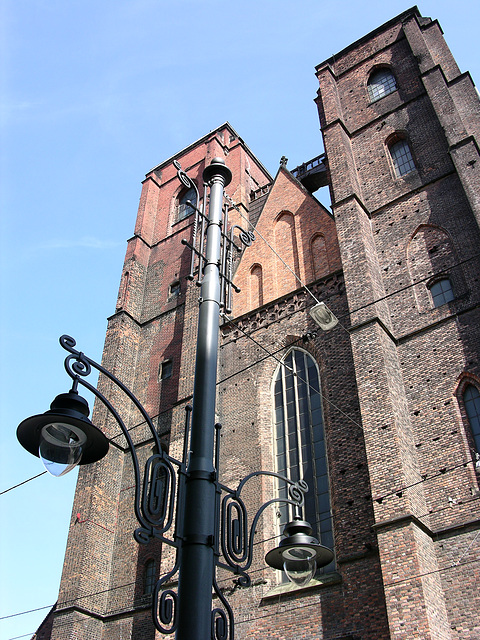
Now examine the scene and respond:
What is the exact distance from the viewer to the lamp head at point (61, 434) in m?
4.28

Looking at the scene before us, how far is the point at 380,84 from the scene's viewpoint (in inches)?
821

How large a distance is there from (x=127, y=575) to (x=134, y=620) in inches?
54.5

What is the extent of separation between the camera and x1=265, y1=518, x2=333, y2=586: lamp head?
A: 5.37 meters

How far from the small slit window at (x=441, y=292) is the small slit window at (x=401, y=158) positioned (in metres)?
4.63

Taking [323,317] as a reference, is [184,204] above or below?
above

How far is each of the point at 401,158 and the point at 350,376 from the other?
25.7 ft

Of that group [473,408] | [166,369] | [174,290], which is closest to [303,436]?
[473,408]

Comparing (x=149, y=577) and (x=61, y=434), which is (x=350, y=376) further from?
(x=61, y=434)

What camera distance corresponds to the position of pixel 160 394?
19094 mm

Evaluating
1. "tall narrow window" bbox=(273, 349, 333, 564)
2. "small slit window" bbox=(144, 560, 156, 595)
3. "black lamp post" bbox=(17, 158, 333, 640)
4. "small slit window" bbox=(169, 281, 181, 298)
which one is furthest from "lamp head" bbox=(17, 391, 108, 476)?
"small slit window" bbox=(169, 281, 181, 298)

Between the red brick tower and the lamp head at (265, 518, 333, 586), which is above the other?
the red brick tower

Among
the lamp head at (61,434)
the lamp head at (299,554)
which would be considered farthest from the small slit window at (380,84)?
the lamp head at (61,434)

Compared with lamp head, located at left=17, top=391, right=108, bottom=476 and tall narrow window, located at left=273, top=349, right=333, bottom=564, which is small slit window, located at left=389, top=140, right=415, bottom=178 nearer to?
tall narrow window, located at left=273, top=349, right=333, bottom=564

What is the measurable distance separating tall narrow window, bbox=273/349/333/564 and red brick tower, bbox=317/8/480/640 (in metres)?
1.92
